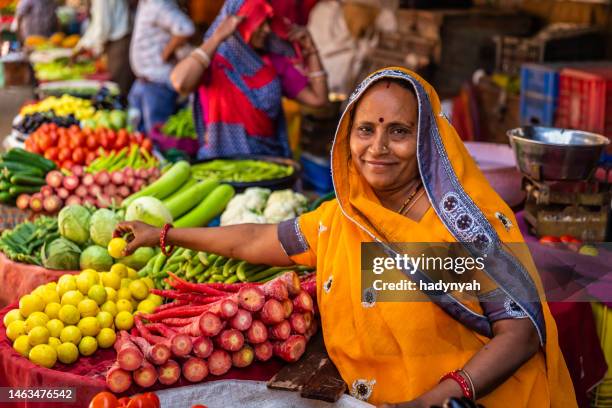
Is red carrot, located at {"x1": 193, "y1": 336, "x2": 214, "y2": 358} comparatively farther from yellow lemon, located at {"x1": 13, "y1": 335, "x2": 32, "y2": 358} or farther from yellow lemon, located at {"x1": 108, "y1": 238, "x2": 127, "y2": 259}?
yellow lemon, located at {"x1": 108, "y1": 238, "x2": 127, "y2": 259}

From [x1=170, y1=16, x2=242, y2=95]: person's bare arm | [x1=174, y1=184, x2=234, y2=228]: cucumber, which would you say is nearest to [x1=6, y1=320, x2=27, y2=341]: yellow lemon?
[x1=174, y1=184, x2=234, y2=228]: cucumber

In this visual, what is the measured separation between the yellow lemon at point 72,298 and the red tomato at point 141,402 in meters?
0.78

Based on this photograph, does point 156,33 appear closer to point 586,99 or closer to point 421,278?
point 586,99

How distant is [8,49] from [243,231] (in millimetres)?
1899

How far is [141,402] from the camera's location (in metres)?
1.90

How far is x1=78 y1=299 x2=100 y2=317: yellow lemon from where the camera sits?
8.41 feet

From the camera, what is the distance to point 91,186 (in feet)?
12.8

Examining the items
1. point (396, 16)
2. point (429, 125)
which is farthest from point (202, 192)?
point (396, 16)

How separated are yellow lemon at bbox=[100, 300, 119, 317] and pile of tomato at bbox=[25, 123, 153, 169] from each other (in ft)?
6.12

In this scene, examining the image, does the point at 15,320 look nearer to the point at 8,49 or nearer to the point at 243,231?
the point at 243,231

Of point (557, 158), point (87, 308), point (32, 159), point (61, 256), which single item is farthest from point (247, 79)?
point (87, 308)

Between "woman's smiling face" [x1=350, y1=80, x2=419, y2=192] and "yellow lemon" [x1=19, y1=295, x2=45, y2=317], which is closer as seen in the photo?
"woman's smiling face" [x1=350, y1=80, x2=419, y2=192]

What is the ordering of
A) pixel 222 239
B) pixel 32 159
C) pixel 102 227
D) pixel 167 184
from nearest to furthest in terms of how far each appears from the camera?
pixel 222 239, pixel 102 227, pixel 167 184, pixel 32 159

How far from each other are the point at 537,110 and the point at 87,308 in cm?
430
